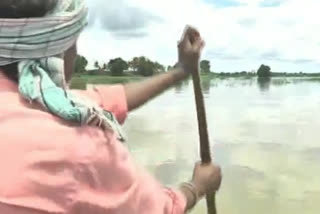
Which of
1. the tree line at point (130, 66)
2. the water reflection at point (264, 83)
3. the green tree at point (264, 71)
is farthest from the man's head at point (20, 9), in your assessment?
the water reflection at point (264, 83)

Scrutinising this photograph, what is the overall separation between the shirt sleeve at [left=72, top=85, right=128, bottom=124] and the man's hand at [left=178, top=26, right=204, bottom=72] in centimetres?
10

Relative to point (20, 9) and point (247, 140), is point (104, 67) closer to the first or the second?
point (247, 140)

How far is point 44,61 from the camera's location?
736mm

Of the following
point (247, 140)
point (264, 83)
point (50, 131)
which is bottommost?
point (247, 140)

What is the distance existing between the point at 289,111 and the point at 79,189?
2.43 m

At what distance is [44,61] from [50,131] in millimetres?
64

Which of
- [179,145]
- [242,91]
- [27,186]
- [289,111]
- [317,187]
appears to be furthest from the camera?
[242,91]

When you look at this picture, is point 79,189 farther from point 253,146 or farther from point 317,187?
point 253,146

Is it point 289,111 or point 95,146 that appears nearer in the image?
point 95,146

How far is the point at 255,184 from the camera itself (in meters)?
2.50

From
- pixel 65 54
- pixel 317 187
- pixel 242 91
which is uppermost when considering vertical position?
pixel 65 54

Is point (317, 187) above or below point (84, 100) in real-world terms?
below

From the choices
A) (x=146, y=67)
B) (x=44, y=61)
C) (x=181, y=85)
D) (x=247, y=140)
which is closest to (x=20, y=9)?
(x=44, y=61)

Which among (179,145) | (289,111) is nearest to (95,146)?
(179,145)
